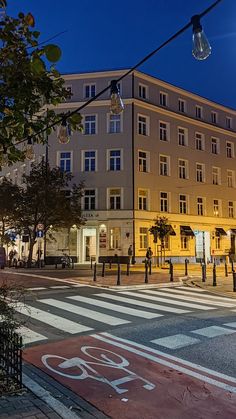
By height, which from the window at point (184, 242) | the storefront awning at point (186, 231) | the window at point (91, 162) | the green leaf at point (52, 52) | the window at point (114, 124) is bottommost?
the window at point (184, 242)

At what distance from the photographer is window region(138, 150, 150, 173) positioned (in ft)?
120

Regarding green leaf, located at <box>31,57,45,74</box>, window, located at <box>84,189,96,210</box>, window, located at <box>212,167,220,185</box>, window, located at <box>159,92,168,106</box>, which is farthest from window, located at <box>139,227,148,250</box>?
green leaf, located at <box>31,57,45,74</box>

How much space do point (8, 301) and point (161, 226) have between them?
2737 cm

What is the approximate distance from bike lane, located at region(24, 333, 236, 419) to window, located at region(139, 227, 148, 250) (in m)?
28.0

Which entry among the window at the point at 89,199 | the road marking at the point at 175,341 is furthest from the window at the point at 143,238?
the road marking at the point at 175,341

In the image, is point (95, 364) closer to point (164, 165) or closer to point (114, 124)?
point (114, 124)

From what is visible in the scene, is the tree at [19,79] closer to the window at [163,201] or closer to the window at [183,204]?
the window at [163,201]

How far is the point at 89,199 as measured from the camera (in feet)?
120

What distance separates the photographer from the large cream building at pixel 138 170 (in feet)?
117

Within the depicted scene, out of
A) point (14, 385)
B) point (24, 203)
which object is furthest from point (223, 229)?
point (14, 385)

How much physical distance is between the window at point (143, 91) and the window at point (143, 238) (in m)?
12.6

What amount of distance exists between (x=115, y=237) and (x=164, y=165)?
8.89m

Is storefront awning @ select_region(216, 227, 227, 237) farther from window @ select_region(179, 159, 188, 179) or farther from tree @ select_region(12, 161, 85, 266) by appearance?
tree @ select_region(12, 161, 85, 266)

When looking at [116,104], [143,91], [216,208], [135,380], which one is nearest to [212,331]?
[135,380]
